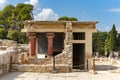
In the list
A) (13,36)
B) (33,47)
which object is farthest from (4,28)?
(33,47)

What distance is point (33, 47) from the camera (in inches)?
955

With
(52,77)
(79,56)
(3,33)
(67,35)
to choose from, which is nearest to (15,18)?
(3,33)

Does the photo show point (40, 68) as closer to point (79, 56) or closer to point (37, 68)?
point (37, 68)

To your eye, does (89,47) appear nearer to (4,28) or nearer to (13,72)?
(13,72)

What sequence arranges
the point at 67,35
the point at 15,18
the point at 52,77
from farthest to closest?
the point at 15,18 < the point at 67,35 < the point at 52,77

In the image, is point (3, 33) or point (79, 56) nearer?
point (79, 56)

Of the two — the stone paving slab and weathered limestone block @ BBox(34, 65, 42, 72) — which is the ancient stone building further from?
the stone paving slab

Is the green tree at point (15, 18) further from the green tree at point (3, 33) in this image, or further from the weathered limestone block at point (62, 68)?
→ the weathered limestone block at point (62, 68)

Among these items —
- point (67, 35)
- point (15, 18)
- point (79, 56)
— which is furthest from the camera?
point (15, 18)

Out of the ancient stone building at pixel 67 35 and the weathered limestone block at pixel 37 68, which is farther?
the ancient stone building at pixel 67 35

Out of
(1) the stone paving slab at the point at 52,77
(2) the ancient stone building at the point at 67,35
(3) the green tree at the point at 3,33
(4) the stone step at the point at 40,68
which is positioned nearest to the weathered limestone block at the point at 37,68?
(4) the stone step at the point at 40,68

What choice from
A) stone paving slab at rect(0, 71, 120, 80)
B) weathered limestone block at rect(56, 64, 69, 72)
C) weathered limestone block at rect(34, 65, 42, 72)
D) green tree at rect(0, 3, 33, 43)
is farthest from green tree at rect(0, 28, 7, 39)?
stone paving slab at rect(0, 71, 120, 80)

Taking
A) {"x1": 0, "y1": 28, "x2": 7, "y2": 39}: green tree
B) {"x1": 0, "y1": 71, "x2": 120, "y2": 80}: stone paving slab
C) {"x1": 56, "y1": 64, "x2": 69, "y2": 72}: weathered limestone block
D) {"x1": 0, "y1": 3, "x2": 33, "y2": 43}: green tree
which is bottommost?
{"x1": 0, "y1": 71, "x2": 120, "y2": 80}: stone paving slab

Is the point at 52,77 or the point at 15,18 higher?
the point at 15,18
